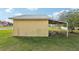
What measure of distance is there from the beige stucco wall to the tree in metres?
0.30

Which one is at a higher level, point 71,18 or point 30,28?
point 71,18

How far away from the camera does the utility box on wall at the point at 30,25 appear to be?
327cm

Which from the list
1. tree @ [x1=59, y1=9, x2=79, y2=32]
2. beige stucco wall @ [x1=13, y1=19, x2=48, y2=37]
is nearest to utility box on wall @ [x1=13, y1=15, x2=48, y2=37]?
beige stucco wall @ [x1=13, y1=19, x2=48, y2=37]

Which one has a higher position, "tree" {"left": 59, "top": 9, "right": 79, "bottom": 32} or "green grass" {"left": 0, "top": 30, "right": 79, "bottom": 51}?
"tree" {"left": 59, "top": 9, "right": 79, "bottom": 32}

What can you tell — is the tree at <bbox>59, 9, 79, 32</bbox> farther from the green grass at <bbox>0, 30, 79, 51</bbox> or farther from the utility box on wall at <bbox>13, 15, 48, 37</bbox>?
the utility box on wall at <bbox>13, 15, 48, 37</bbox>

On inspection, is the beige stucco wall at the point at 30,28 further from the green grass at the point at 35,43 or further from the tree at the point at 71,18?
the tree at the point at 71,18

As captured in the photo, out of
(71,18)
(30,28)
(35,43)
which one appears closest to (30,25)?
(30,28)

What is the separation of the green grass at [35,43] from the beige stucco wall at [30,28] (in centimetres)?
8

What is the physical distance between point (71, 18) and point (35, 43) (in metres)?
0.69

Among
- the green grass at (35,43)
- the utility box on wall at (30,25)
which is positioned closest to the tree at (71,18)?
the green grass at (35,43)

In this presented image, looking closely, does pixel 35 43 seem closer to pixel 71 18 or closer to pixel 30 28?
pixel 30 28

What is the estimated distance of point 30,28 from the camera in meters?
3.28

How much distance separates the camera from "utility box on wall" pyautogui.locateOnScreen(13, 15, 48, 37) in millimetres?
3271

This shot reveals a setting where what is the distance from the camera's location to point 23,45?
10.7 feet
